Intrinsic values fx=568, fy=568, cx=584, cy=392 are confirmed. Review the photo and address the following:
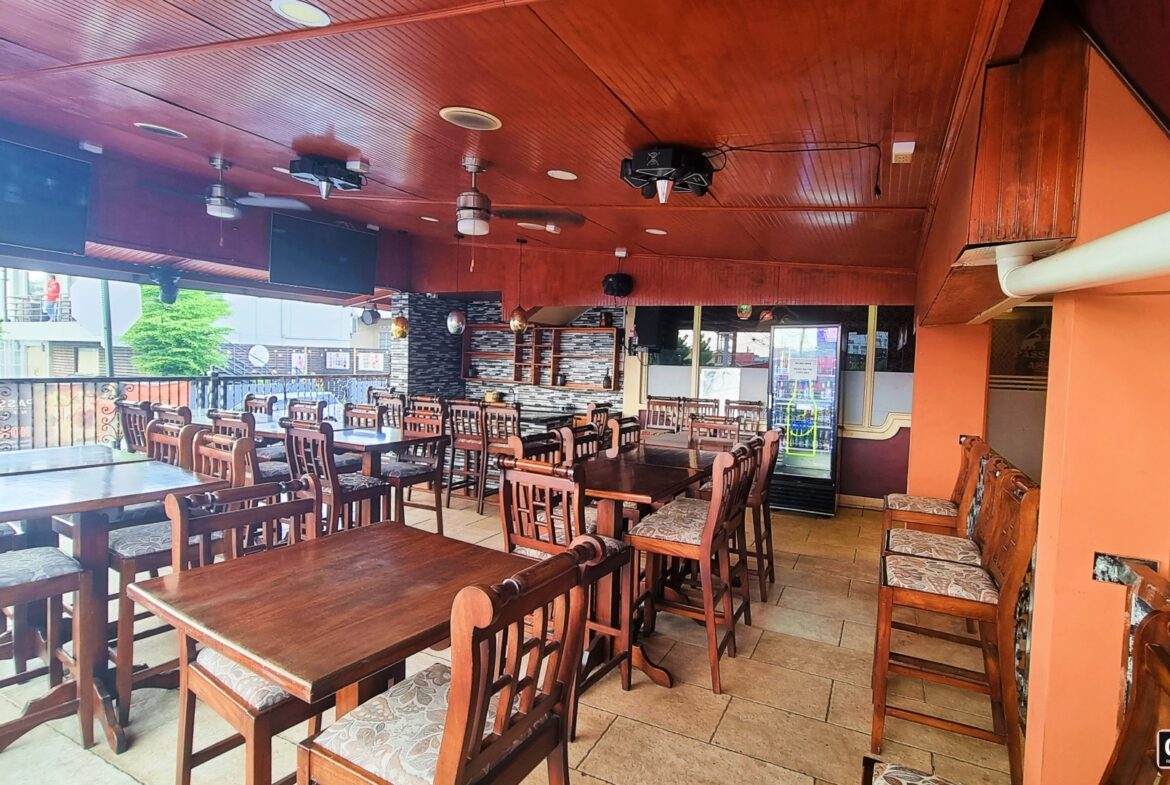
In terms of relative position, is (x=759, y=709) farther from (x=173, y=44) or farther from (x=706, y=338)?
(x=706, y=338)

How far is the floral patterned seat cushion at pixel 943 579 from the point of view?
2.12m

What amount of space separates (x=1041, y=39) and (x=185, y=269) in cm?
646

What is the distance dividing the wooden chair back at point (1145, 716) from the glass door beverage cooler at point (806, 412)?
4.51 m

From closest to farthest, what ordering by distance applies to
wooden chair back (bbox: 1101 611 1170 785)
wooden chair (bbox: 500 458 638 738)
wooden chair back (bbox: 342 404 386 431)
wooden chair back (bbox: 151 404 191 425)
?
wooden chair back (bbox: 1101 611 1170 785) < wooden chair (bbox: 500 458 638 738) < wooden chair back (bbox: 151 404 191 425) < wooden chair back (bbox: 342 404 386 431)

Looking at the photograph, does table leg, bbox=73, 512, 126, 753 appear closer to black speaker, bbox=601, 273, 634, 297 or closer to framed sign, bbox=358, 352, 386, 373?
black speaker, bbox=601, 273, 634, 297

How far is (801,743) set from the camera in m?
2.15

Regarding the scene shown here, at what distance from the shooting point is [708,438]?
4531 mm

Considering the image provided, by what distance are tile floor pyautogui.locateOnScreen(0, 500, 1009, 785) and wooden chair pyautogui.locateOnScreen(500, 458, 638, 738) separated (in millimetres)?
163

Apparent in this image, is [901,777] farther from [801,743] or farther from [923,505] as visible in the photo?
[923,505]

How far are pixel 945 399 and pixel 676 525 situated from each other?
2.49m

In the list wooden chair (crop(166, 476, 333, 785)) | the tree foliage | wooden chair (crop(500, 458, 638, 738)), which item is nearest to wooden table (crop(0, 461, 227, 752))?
wooden chair (crop(166, 476, 333, 785))

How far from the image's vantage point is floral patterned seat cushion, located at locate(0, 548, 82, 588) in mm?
1952

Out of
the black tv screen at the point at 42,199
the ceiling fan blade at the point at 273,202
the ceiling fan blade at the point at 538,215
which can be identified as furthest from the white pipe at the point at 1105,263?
the black tv screen at the point at 42,199

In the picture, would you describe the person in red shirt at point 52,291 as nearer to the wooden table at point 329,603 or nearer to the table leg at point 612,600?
the wooden table at point 329,603
